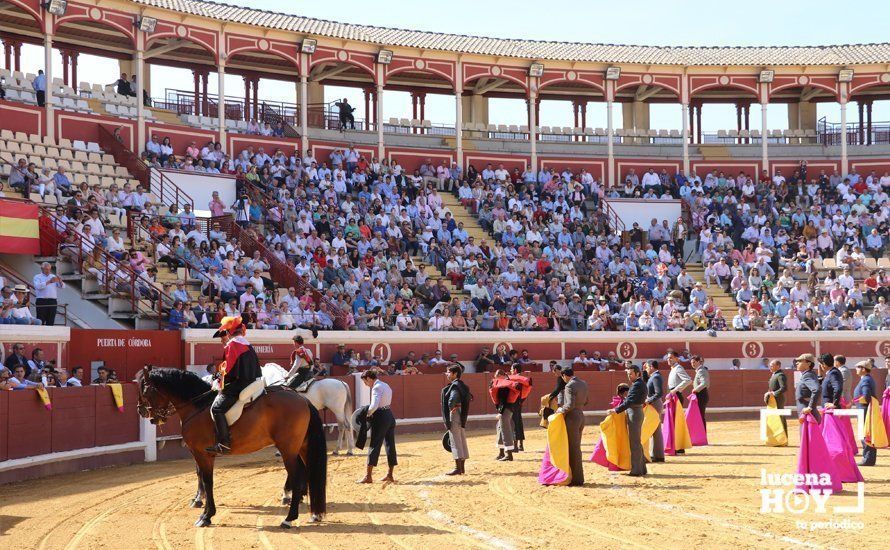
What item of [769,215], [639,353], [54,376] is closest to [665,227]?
[769,215]

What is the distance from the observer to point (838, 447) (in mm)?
12227

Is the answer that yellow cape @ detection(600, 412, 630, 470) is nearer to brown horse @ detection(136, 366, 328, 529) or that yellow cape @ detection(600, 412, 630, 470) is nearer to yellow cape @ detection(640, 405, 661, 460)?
yellow cape @ detection(640, 405, 661, 460)

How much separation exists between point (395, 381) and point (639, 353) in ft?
23.3

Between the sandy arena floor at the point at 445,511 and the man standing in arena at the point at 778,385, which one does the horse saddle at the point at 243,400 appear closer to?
the sandy arena floor at the point at 445,511

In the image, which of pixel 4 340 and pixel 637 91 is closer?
pixel 4 340

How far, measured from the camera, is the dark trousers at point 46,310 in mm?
18188

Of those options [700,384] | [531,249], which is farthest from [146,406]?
[531,249]

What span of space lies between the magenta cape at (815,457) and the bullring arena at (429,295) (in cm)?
4

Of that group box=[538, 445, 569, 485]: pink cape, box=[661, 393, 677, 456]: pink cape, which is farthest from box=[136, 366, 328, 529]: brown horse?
box=[661, 393, 677, 456]: pink cape

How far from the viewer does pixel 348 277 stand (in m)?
24.8

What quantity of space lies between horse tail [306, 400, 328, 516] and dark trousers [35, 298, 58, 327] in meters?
8.78

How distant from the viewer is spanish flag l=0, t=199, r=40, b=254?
1986cm

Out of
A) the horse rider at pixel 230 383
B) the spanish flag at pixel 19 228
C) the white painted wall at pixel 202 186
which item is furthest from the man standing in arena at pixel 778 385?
the white painted wall at pixel 202 186

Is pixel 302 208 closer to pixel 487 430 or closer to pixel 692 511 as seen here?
pixel 487 430
